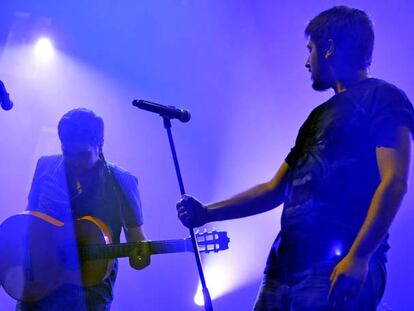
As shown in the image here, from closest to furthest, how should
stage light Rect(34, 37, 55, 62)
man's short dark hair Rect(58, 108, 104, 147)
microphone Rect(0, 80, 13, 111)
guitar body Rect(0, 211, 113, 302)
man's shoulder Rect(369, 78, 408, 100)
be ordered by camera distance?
man's shoulder Rect(369, 78, 408, 100) → microphone Rect(0, 80, 13, 111) → guitar body Rect(0, 211, 113, 302) → man's short dark hair Rect(58, 108, 104, 147) → stage light Rect(34, 37, 55, 62)

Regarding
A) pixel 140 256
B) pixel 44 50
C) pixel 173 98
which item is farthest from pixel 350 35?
pixel 44 50

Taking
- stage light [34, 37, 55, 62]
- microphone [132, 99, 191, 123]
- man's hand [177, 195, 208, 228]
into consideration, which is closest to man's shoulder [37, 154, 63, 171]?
microphone [132, 99, 191, 123]

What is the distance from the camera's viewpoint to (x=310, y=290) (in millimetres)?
1612

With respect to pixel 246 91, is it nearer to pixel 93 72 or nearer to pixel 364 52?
pixel 93 72

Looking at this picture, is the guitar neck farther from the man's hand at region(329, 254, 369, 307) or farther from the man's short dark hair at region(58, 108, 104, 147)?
the man's hand at region(329, 254, 369, 307)

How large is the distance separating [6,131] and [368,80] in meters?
4.82

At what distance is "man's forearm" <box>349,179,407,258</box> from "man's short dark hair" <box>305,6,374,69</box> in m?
0.51

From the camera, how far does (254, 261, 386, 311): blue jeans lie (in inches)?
60.5

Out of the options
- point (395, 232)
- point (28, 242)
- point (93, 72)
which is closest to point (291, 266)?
point (28, 242)

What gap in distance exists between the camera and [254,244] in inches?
220

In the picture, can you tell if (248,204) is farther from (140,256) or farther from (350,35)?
(140,256)

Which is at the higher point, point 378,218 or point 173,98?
point 173,98

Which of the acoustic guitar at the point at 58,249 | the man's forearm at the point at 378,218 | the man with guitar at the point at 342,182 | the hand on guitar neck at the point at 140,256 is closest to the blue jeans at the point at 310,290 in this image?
the man with guitar at the point at 342,182

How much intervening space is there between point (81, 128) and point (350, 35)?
1.78 metres
